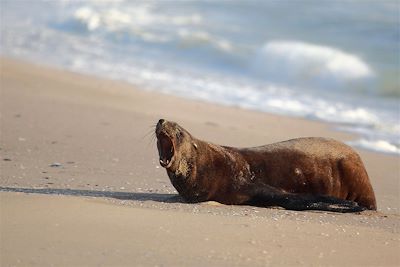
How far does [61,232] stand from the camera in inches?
202

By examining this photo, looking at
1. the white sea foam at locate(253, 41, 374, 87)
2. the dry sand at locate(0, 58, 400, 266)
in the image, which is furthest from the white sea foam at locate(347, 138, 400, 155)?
the white sea foam at locate(253, 41, 374, 87)

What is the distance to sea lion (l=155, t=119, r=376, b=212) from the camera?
6.82 meters

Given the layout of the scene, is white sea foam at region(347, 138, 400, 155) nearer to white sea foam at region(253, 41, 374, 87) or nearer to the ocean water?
the ocean water

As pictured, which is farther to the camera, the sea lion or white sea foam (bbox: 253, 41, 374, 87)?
white sea foam (bbox: 253, 41, 374, 87)

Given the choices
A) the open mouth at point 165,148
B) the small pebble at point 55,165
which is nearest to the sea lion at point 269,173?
the open mouth at point 165,148

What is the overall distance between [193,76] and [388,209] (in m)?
9.65

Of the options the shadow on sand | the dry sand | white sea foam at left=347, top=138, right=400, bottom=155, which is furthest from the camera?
white sea foam at left=347, top=138, right=400, bottom=155

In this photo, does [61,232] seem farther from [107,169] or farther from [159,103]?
[159,103]

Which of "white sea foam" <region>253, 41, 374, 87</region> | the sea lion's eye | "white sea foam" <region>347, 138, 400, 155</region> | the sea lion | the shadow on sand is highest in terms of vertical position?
"white sea foam" <region>253, 41, 374, 87</region>

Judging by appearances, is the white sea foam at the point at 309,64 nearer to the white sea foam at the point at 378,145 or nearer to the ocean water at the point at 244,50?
the ocean water at the point at 244,50

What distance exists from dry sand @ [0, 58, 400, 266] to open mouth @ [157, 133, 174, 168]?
0.32 meters

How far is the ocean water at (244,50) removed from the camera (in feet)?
49.9

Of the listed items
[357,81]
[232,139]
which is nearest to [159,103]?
[232,139]

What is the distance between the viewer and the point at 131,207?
596cm
